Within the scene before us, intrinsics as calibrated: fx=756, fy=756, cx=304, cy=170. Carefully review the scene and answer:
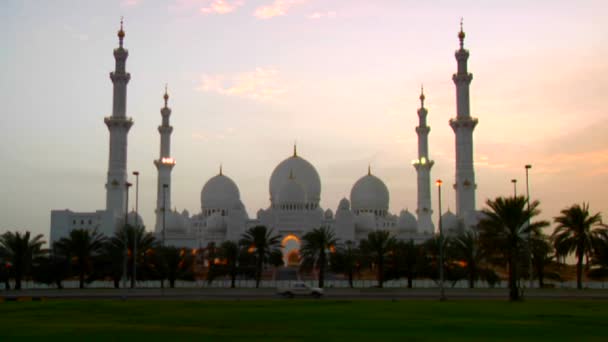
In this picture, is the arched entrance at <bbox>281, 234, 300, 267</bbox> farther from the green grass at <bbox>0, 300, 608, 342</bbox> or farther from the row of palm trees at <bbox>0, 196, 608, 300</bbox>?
the green grass at <bbox>0, 300, 608, 342</bbox>

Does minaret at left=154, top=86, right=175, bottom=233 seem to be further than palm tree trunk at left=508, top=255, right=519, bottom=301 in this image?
Yes

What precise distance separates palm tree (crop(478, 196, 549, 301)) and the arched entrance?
47157 mm

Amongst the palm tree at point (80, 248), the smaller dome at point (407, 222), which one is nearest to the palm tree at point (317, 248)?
the palm tree at point (80, 248)

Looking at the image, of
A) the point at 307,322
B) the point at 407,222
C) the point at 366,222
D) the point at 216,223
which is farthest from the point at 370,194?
the point at 307,322

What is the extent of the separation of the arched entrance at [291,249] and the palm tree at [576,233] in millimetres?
38732

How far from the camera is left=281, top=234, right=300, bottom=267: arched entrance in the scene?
86.1 meters

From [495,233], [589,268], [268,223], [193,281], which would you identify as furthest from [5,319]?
[268,223]

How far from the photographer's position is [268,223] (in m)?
87.4

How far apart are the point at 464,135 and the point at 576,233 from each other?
109 feet

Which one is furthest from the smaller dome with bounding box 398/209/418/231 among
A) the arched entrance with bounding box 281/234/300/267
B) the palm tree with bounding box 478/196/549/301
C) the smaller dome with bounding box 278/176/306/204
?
the palm tree with bounding box 478/196/549/301

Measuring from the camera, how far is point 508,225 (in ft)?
128

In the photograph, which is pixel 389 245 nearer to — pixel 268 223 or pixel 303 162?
pixel 268 223

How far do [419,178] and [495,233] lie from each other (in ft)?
190

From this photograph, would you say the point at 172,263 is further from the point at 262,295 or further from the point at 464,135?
the point at 464,135
